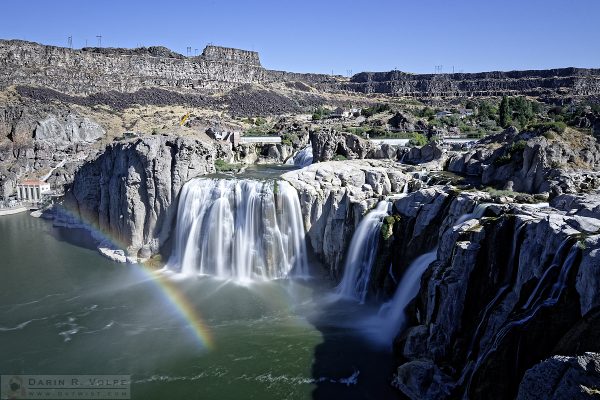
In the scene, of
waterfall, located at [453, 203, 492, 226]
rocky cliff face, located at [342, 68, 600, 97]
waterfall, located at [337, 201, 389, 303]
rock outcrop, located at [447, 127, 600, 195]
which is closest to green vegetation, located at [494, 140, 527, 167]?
rock outcrop, located at [447, 127, 600, 195]

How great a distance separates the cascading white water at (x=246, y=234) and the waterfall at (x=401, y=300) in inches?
305

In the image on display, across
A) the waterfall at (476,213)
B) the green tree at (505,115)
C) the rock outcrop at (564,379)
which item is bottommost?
the rock outcrop at (564,379)

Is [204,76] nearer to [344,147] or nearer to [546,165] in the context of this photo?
[344,147]

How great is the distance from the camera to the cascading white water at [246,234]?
2858 cm

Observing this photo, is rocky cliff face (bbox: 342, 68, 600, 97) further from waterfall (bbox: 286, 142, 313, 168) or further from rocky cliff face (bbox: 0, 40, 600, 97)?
waterfall (bbox: 286, 142, 313, 168)

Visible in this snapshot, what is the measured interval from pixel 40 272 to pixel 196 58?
98.2 m

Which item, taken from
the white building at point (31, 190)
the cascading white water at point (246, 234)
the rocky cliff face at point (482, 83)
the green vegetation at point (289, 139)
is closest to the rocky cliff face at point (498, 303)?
the cascading white water at point (246, 234)

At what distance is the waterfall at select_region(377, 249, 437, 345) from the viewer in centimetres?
2019

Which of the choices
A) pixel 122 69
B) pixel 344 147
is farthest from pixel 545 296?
pixel 122 69

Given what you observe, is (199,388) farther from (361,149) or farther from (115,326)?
(361,149)

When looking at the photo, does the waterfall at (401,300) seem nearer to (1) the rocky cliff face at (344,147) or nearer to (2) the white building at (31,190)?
(1) the rocky cliff face at (344,147)

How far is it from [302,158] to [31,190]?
1153 inches

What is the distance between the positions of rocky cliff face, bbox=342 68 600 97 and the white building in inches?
3991

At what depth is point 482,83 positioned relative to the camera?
12312cm
